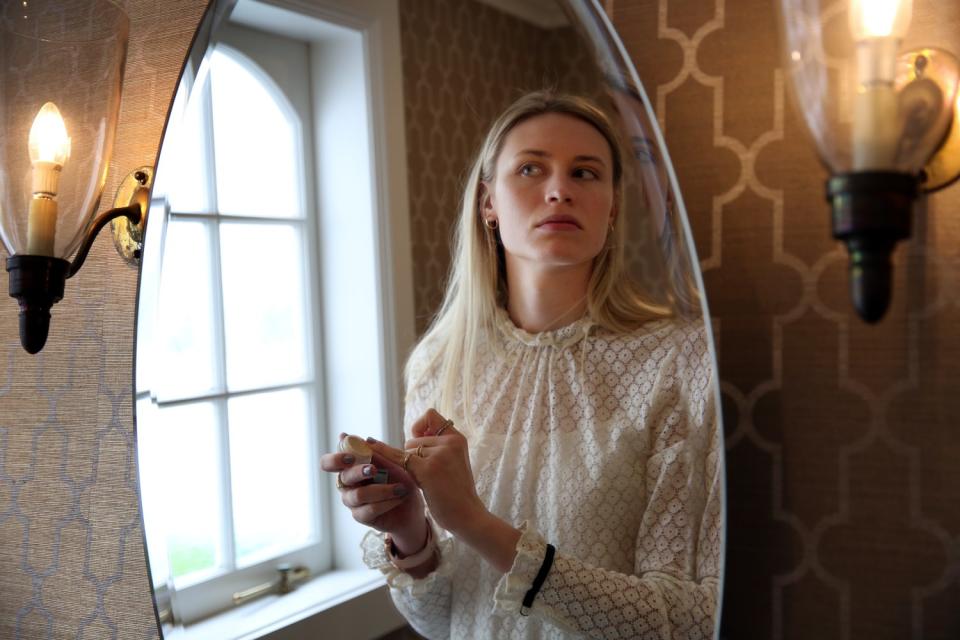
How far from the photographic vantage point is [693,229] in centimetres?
54

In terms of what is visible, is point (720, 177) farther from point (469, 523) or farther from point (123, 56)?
point (123, 56)

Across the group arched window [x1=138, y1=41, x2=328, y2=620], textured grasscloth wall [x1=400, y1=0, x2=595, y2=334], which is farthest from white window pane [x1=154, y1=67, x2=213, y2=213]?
textured grasscloth wall [x1=400, y1=0, x2=595, y2=334]

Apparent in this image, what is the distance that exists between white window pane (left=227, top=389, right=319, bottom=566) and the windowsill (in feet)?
0.14

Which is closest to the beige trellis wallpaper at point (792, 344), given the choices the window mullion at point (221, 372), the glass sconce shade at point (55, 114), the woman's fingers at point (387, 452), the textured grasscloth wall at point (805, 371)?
the textured grasscloth wall at point (805, 371)

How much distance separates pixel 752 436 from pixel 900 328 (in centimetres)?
11

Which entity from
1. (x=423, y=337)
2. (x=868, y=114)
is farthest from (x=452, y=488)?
(x=868, y=114)

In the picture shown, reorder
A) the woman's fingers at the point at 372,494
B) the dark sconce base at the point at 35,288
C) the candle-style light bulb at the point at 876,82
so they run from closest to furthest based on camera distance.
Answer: the candle-style light bulb at the point at 876,82 → the woman's fingers at the point at 372,494 → the dark sconce base at the point at 35,288

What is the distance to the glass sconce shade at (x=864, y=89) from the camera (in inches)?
16.6

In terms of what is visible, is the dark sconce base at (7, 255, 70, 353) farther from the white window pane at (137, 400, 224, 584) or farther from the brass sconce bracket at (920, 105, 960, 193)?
the brass sconce bracket at (920, 105, 960, 193)

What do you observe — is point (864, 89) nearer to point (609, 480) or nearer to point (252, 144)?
point (609, 480)

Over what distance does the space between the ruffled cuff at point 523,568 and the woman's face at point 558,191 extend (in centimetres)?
18

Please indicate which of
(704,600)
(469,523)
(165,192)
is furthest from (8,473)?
(704,600)

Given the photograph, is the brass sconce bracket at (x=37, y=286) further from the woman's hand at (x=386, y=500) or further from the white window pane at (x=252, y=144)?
the woman's hand at (x=386, y=500)

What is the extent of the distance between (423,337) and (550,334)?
0.12 meters
